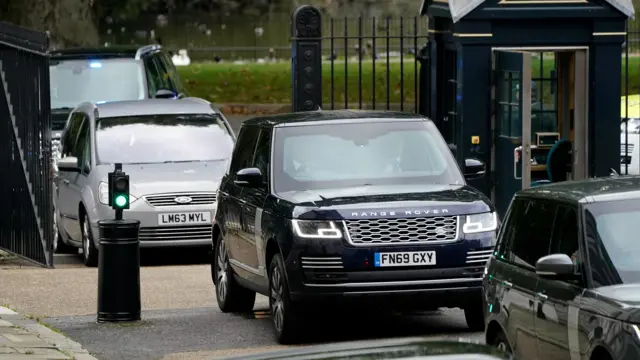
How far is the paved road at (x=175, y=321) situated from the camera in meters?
11.4

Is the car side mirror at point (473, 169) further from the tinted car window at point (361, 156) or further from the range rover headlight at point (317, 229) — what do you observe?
the range rover headlight at point (317, 229)

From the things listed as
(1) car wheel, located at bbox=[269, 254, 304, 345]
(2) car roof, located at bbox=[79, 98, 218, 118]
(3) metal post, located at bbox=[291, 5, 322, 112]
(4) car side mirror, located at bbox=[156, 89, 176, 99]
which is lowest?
(1) car wheel, located at bbox=[269, 254, 304, 345]

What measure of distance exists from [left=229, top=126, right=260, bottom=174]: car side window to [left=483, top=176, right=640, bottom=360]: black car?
4.03 m

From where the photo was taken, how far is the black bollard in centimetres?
A: 1245

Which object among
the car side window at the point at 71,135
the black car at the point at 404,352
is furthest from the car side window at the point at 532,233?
the car side window at the point at 71,135

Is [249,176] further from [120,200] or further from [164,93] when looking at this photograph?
[164,93]

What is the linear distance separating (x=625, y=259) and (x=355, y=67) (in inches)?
1374

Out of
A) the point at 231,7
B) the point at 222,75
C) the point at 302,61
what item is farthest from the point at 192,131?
the point at 231,7

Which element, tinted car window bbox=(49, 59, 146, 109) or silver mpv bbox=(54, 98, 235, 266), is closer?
silver mpv bbox=(54, 98, 235, 266)

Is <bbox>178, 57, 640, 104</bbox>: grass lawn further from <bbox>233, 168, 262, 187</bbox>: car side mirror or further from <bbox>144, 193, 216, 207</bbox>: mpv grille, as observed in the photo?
<bbox>233, 168, 262, 187</bbox>: car side mirror

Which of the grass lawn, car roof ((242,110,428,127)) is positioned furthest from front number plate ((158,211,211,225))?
the grass lawn

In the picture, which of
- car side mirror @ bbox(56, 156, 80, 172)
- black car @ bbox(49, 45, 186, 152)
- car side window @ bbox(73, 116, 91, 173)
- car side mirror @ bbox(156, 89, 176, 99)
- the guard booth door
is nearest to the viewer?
the guard booth door

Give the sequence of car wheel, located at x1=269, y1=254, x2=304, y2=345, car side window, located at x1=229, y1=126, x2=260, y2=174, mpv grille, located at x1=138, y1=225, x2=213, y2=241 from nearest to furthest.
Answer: car wheel, located at x1=269, y1=254, x2=304, y2=345 < car side window, located at x1=229, y1=126, x2=260, y2=174 < mpv grille, located at x1=138, y1=225, x2=213, y2=241

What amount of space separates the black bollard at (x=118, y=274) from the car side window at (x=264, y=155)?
3.53ft
